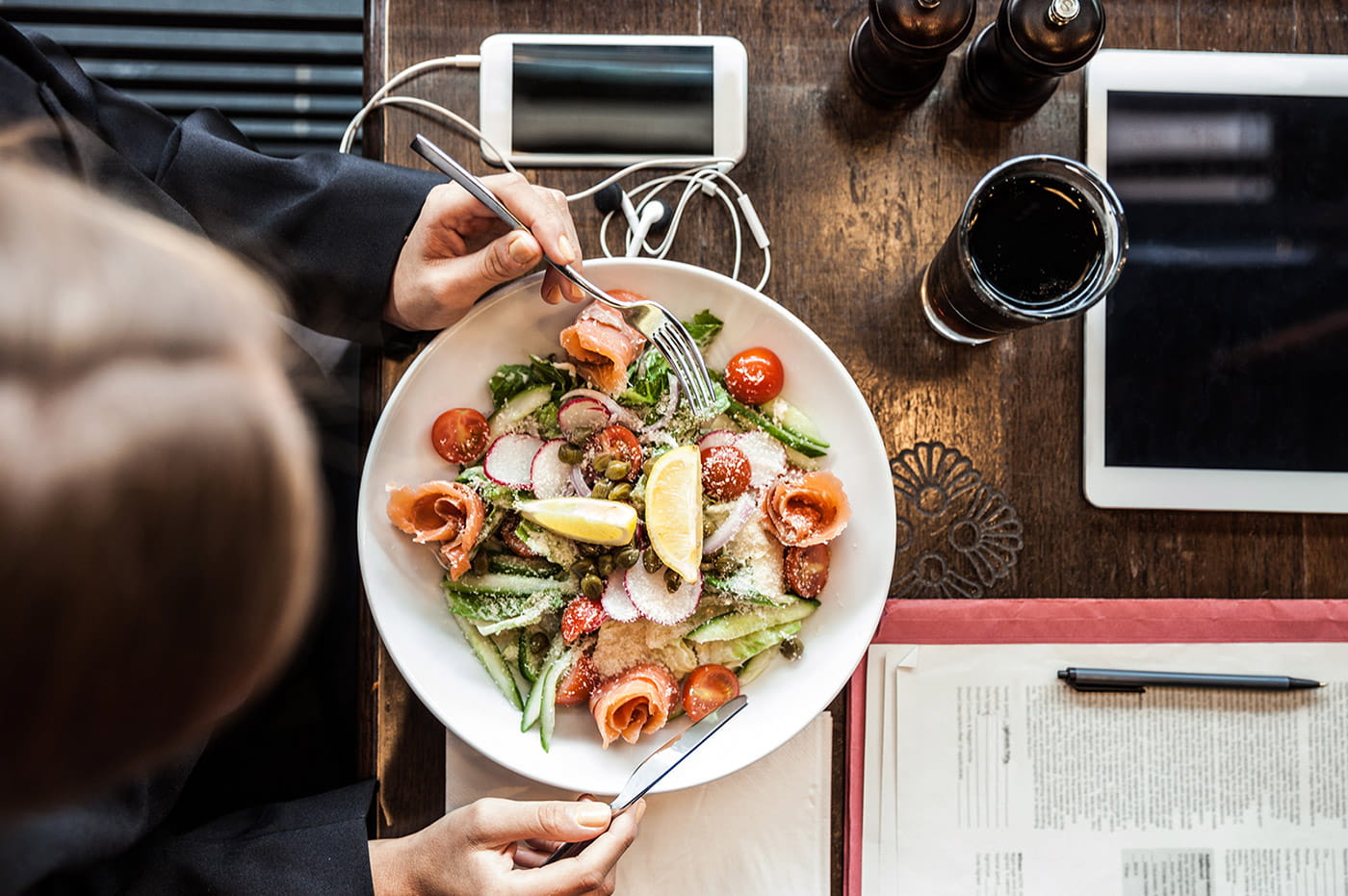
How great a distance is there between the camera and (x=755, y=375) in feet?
3.20

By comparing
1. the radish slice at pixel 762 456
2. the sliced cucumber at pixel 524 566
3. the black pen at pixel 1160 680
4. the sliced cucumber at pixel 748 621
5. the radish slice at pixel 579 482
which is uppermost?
the radish slice at pixel 762 456

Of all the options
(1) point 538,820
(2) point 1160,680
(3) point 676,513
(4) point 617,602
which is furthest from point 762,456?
(2) point 1160,680

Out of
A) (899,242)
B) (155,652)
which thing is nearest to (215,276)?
(155,652)

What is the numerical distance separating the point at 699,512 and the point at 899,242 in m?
0.48

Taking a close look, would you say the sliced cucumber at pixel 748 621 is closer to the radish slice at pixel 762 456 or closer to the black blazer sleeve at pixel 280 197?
the radish slice at pixel 762 456

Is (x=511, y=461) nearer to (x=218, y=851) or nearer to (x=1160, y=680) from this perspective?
(x=218, y=851)

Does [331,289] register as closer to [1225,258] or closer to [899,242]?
[899,242]

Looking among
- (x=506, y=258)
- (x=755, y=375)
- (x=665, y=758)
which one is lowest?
(x=665, y=758)

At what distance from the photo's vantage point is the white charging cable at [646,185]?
3.45 ft

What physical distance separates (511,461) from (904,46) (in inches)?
26.6

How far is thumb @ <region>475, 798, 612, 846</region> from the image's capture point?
0.88 metres

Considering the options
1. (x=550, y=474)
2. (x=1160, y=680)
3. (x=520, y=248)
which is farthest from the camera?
(x=1160, y=680)

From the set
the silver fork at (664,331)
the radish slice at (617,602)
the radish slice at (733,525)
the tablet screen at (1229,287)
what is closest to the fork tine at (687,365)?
the silver fork at (664,331)

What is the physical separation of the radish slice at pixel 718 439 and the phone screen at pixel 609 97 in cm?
39
